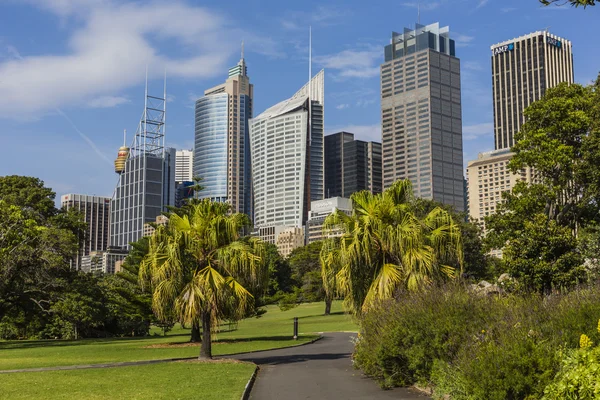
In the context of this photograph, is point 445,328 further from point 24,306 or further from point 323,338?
point 24,306

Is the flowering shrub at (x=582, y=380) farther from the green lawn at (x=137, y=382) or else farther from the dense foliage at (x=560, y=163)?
the dense foliage at (x=560, y=163)

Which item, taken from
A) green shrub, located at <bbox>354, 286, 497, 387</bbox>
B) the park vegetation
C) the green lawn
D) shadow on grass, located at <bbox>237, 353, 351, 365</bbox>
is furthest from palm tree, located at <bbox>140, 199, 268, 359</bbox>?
green shrub, located at <bbox>354, 286, 497, 387</bbox>

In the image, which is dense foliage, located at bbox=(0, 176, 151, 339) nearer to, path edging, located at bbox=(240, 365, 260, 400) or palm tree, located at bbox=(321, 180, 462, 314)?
palm tree, located at bbox=(321, 180, 462, 314)

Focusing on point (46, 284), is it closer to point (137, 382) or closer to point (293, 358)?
point (293, 358)

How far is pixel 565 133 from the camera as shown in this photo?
3356 cm

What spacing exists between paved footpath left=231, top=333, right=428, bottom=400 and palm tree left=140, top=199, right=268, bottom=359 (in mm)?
2275

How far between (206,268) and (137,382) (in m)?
4.95

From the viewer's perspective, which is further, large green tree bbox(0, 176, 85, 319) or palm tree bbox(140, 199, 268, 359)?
large green tree bbox(0, 176, 85, 319)

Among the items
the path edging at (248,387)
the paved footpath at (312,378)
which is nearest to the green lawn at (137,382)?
the path edging at (248,387)

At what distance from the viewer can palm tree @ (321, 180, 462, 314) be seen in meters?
19.0

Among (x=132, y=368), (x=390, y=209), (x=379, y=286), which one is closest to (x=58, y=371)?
(x=132, y=368)

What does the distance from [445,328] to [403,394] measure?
1.70 m

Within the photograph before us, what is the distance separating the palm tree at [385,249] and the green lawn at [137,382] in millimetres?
3921

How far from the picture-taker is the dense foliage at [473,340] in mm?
10062
